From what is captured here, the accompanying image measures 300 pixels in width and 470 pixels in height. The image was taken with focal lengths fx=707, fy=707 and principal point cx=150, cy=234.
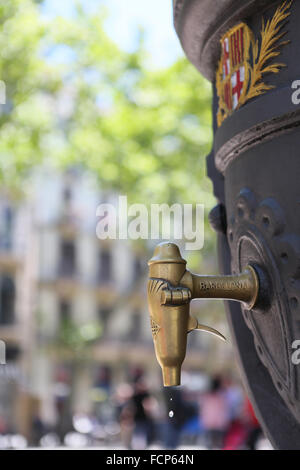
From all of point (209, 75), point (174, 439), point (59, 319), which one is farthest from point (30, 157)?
point (59, 319)

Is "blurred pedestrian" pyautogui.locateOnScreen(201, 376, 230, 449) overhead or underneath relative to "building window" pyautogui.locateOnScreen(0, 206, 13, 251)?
underneath

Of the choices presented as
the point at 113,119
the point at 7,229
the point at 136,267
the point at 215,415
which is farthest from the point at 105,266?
the point at 215,415

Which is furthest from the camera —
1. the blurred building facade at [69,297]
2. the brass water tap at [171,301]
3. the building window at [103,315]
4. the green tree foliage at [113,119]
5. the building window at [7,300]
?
the building window at [103,315]

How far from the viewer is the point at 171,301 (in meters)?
1.52

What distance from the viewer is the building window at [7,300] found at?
27938mm

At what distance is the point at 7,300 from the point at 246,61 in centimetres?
2752

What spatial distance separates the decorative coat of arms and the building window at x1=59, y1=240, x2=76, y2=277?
29625 mm

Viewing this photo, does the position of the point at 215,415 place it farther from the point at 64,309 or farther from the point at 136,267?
the point at 136,267

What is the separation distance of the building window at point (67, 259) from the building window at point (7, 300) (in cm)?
301

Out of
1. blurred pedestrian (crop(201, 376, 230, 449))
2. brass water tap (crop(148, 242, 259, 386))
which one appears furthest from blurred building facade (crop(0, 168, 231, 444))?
brass water tap (crop(148, 242, 259, 386))

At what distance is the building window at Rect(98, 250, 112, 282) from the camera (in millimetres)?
31938

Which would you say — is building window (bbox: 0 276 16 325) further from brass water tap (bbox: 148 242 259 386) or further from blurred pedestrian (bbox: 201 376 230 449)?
brass water tap (bbox: 148 242 259 386)

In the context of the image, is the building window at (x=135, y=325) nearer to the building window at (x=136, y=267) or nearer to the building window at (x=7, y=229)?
the building window at (x=136, y=267)

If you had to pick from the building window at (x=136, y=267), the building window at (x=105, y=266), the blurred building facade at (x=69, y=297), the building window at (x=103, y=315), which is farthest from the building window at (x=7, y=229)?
the building window at (x=136, y=267)
